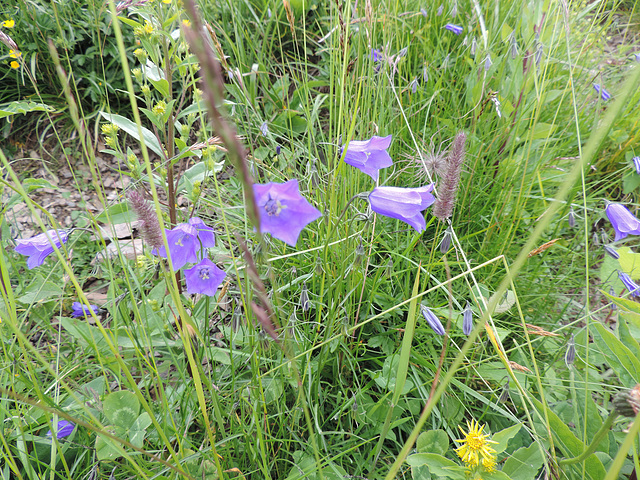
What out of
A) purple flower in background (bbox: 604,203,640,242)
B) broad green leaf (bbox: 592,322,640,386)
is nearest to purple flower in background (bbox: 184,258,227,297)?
broad green leaf (bbox: 592,322,640,386)

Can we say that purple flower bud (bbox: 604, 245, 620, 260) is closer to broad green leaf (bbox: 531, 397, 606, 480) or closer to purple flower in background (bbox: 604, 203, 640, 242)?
purple flower in background (bbox: 604, 203, 640, 242)

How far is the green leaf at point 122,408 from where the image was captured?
132 cm

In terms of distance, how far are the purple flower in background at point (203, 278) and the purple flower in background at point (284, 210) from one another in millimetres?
502

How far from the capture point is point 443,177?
113 centimetres

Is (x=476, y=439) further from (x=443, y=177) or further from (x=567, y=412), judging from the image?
(x=443, y=177)

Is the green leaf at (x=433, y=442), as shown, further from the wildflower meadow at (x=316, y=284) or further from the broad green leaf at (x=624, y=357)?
the broad green leaf at (x=624, y=357)

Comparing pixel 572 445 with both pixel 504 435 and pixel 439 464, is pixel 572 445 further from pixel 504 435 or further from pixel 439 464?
pixel 439 464

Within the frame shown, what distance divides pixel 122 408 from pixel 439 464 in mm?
1013

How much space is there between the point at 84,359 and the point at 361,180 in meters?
1.53

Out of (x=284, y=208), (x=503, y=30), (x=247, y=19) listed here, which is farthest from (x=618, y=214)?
(x=247, y=19)

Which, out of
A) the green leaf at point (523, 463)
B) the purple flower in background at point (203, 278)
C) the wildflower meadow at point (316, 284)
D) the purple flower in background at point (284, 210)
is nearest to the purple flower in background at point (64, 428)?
the wildflower meadow at point (316, 284)

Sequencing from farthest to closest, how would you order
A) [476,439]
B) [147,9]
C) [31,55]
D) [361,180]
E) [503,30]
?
[31,55], [503,30], [361,180], [147,9], [476,439]

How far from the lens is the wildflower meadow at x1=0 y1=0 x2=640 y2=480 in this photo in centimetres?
107

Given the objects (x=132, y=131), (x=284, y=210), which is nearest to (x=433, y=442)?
(x=284, y=210)
